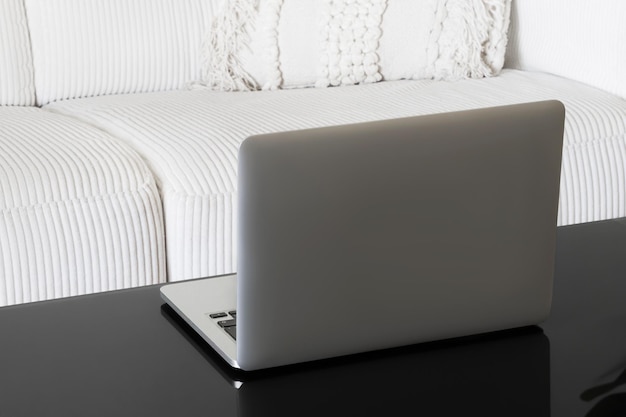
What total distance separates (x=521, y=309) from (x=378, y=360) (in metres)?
0.12

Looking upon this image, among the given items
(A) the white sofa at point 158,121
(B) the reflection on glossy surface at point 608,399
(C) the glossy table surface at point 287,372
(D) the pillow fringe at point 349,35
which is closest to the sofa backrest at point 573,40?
(A) the white sofa at point 158,121

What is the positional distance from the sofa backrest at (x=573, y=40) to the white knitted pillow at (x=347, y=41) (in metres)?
0.09

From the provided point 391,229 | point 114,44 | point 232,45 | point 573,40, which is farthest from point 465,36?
point 391,229

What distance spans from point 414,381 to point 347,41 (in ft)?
4.59

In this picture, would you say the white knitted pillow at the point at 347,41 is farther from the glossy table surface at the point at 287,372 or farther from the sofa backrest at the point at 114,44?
the glossy table surface at the point at 287,372

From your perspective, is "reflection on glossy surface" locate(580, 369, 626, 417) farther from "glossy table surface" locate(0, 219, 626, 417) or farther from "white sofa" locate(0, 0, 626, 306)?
"white sofa" locate(0, 0, 626, 306)

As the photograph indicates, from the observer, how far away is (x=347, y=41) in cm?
199

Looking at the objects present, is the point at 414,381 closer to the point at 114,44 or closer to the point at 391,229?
the point at 391,229

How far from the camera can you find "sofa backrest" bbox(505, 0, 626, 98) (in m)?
1.91

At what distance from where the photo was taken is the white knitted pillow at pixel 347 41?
6.49ft

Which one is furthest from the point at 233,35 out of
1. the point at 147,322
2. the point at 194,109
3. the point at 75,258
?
the point at 147,322

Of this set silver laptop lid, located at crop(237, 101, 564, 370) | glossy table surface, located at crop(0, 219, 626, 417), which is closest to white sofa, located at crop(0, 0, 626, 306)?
glossy table surface, located at crop(0, 219, 626, 417)

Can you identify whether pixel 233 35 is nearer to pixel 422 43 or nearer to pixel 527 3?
pixel 422 43

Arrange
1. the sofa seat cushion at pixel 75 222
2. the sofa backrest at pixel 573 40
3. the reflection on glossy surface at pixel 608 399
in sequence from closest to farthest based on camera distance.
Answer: the reflection on glossy surface at pixel 608 399 < the sofa seat cushion at pixel 75 222 < the sofa backrest at pixel 573 40
